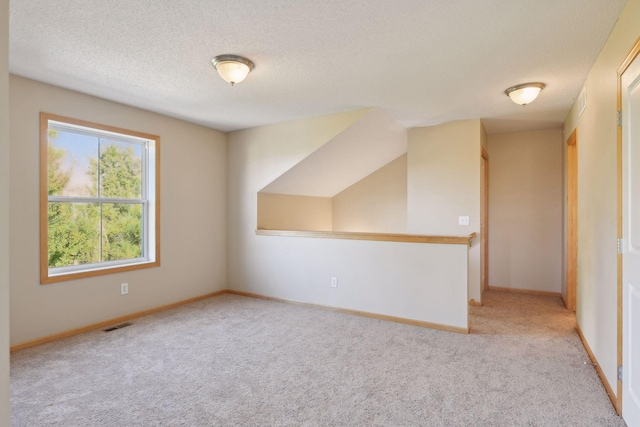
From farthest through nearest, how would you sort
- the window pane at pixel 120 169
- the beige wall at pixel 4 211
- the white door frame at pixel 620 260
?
1. the window pane at pixel 120 169
2. the white door frame at pixel 620 260
3. the beige wall at pixel 4 211

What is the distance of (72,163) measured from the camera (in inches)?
134

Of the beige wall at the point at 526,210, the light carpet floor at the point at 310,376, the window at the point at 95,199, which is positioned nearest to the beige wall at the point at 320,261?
the light carpet floor at the point at 310,376

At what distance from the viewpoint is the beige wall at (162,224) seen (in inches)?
117

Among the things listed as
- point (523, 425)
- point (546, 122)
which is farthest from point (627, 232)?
point (546, 122)

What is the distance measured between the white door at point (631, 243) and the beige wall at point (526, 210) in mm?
3381

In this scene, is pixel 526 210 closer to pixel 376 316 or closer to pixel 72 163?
pixel 376 316

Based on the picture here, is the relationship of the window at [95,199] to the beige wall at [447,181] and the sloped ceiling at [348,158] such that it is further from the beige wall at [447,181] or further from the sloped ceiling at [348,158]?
the beige wall at [447,181]

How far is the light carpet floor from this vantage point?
201cm

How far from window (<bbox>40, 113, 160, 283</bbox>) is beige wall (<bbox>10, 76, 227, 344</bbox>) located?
0.28 ft

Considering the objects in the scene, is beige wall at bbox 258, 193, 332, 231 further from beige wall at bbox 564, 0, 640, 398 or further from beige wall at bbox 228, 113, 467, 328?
beige wall at bbox 564, 0, 640, 398

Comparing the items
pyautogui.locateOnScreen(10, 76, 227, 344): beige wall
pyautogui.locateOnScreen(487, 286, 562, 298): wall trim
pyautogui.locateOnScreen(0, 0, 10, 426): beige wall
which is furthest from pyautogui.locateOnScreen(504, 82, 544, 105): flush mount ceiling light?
pyautogui.locateOnScreen(10, 76, 227, 344): beige wall

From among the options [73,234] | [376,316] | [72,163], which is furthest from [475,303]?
[72,163]

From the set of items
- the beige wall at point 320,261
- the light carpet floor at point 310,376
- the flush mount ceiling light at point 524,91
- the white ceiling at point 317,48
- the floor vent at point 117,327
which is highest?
the white ceiling at point 317,48

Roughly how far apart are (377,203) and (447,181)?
1904 mm
